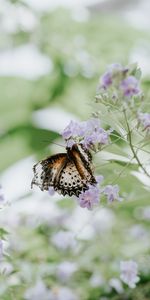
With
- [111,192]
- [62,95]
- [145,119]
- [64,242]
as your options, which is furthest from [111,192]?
[62,95]

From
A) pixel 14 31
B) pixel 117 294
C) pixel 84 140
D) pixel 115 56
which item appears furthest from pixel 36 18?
pixel 84 140

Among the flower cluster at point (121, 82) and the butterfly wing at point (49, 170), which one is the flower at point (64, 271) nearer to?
the butterfly wing at point (49, 170)

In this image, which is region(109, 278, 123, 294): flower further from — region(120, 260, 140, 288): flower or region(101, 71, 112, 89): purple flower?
region(101, 71, 112, 89): purple flower

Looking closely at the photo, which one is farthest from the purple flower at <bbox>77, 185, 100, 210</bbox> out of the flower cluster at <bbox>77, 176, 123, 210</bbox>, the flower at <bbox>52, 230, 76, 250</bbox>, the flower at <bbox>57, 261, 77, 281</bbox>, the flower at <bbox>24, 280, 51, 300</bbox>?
the flower at <bbox>52, 230, 76, 250</bbox>

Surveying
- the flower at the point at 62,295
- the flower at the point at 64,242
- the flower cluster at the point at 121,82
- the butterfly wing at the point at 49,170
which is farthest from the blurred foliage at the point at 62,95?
the flower cluster at the point at 121,82

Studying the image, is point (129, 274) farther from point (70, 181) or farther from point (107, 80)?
point (107, 80)
